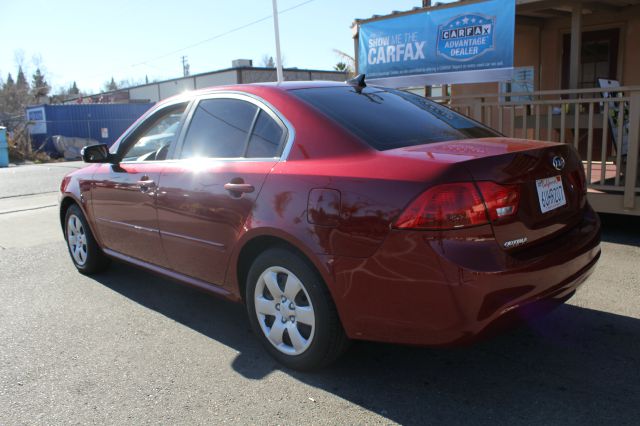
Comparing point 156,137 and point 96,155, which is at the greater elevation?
point 156,137

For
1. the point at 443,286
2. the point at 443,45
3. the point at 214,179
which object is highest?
the point at 443,45

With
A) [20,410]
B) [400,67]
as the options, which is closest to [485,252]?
[20,410]

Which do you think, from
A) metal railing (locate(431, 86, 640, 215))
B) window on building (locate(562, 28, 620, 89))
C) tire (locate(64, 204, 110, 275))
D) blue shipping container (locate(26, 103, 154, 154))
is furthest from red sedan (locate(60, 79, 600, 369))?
blue shipping container (locate(26, 103, 154, 154))

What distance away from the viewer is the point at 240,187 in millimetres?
3266

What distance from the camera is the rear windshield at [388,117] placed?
123 inches

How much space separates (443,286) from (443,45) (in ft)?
24.7

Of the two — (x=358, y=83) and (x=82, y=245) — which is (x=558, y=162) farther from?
(x=82, y=245)

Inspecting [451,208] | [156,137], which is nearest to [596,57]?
[156,137]

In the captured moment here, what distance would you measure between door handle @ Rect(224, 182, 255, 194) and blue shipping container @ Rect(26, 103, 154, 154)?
1048 inches

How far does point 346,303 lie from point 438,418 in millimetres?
700

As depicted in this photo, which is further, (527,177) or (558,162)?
(558,162)

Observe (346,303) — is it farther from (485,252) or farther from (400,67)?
(400,67)

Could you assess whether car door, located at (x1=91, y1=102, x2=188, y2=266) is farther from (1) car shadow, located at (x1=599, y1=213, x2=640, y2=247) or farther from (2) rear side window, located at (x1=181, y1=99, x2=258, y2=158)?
(1) car shadow, located at (x1=599, y1=213, x2=640, y2=247)

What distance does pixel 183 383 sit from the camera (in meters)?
3.15
